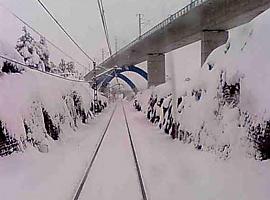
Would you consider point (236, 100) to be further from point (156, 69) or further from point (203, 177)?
point (156, 69)

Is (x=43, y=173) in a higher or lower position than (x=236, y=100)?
lower

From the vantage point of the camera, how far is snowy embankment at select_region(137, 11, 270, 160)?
989 cm

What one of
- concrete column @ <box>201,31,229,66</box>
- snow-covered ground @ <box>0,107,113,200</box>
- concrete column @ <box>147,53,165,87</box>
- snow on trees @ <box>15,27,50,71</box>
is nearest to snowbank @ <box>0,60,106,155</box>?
snow-covered ground @ <box>0,107,113,200</box>

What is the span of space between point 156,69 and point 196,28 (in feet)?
73.1

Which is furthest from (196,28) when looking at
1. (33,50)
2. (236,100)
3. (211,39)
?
(236,100)

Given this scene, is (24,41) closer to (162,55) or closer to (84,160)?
(162,55)

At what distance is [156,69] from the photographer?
204ft

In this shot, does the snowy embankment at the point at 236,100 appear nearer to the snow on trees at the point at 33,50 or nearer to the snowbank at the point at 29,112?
the snowbank at the point at 29,112

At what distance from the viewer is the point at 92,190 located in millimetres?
8930

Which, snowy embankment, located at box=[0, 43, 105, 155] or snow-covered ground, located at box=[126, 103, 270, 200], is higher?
snowy embankment, located at box=[0, 43, 105, 155]

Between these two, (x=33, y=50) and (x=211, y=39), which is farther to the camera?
(x=33, y=50)

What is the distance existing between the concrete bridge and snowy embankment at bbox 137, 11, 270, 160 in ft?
47.4

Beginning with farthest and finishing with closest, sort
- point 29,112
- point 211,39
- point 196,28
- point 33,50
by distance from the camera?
1. point 33,50
2. point 196,28
3. point 211,39
4. point 29,112

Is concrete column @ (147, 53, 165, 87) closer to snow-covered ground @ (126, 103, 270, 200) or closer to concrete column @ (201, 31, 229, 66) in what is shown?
concrete column @ (201, 31, 229, 66)
